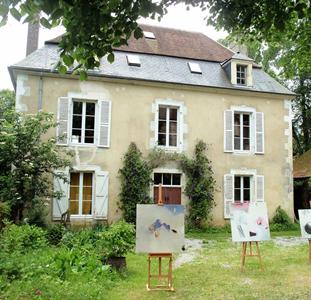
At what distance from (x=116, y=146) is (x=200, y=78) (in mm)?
4421

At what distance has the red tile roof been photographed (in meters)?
16.4

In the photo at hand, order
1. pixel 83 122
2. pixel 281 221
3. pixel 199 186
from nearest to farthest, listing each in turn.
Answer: pixel 83 122
pixel 199 186
pixel 281 221

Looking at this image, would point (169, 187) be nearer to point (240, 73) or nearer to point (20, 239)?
point (240, 73)

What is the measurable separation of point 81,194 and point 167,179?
319 centimetres

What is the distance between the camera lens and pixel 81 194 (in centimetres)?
1362

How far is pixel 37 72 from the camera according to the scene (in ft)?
44.2

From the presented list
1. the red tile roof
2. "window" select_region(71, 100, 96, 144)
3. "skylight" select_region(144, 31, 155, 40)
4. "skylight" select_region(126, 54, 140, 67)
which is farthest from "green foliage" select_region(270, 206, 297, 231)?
"skylight" select_region(144, 31, 155, 40)

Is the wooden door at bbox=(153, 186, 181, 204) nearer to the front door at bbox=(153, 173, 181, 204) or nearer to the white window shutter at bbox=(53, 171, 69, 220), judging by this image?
the front door at bbox=(153, 173, 181, 204)

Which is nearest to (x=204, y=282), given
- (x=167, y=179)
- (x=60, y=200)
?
(x=60, y=200)

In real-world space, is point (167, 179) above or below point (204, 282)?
above

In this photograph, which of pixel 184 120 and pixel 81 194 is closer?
pixel 81 194

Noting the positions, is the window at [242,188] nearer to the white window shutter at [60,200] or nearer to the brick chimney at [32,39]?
the white window shutter at [60,200]

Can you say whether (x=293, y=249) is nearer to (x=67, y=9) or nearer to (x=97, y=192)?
(x=97, y=192)

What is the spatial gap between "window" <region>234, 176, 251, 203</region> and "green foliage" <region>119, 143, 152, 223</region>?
367cm
